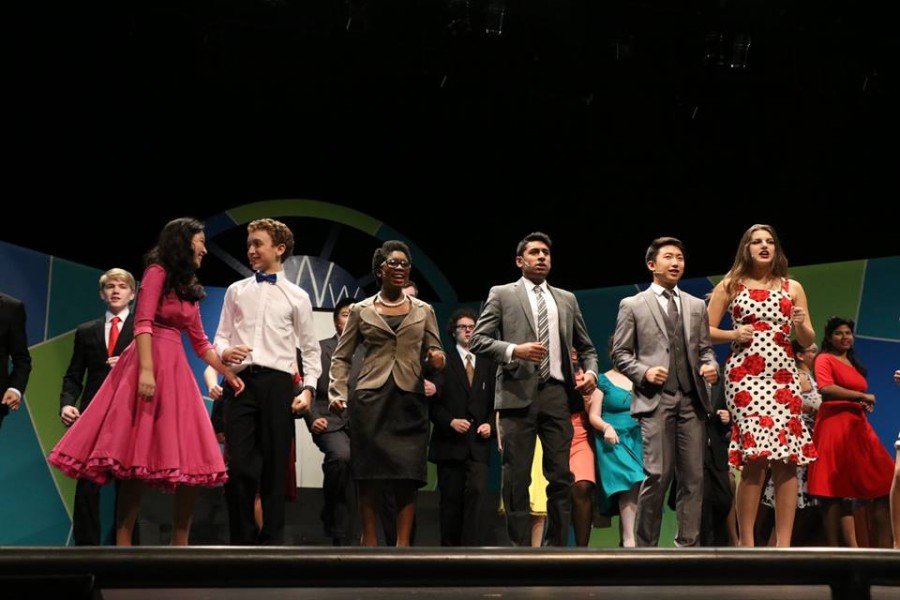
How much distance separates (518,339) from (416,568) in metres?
4.20

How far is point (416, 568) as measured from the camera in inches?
70.2

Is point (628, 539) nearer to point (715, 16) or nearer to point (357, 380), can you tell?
point (357, 380)

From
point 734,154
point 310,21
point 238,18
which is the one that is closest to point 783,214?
point 734,154

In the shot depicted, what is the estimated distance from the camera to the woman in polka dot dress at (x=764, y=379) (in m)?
5.42

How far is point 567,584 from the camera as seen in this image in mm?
1829

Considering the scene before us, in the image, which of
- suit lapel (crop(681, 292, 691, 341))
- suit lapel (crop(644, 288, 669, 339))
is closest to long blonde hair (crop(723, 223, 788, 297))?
suit lapel (crop(681, 292, 691, 341))

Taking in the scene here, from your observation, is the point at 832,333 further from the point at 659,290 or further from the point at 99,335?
the point at 99,335

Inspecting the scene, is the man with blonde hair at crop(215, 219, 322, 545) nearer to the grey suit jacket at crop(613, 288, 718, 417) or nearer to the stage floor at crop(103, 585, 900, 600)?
the grey suit jacket at crop(613, 288, 718, 417)

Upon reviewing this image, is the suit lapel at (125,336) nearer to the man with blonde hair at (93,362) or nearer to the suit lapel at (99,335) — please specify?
the man with blonde hair at (93,362)

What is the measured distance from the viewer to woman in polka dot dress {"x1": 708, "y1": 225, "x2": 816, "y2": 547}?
542 cm

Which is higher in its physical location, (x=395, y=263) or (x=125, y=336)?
(x=395, y=263)

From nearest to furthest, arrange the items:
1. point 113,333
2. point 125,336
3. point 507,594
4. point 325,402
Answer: point 507,594
point 125,336
point 113,333
point 325,402

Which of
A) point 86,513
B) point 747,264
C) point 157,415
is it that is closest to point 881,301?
point 747,264

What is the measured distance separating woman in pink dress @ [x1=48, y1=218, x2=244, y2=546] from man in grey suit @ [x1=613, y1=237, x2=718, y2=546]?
222cm
